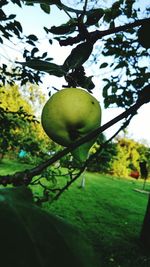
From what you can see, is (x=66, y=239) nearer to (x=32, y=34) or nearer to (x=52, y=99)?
(x=52, y=99)

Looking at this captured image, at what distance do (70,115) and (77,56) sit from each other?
25cm

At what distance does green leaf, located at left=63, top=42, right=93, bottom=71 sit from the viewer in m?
1.09

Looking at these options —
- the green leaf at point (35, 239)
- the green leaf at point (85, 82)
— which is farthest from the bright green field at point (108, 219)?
the green leaf at point (35, 239)

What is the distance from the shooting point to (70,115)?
971mm

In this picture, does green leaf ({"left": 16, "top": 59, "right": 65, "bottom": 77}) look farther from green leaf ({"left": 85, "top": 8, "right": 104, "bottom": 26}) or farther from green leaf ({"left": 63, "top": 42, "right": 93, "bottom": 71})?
green leaf ({"left": 85, "top": 8, "right": 104, "bottom": 26})

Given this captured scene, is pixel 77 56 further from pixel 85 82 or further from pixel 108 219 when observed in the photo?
pixel 108 219

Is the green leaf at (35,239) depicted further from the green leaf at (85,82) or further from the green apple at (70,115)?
the green leaf at (85,82)

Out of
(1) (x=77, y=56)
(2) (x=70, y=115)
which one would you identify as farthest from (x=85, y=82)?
(2) (x=70, y=115)

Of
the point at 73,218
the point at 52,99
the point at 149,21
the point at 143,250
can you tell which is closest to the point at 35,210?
the point at 52,99

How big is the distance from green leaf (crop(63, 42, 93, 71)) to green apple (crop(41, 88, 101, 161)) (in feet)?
0.46

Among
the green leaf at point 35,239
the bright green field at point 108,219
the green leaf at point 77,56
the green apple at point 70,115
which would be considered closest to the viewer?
the green leaf at point 35,239

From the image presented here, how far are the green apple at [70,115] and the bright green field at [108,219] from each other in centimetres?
303

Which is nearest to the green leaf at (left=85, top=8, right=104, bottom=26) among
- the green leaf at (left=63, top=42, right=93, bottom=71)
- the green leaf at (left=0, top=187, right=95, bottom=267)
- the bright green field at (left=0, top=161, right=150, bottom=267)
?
the green leaf at (left=63, top=42, right=93, bottom=71)

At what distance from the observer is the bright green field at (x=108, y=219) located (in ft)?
19.0
